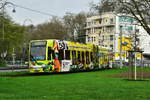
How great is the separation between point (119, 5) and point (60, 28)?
181 feet

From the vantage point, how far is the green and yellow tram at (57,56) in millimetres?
31891

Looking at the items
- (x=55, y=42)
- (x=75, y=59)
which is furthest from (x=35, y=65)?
(x=75, y=59)

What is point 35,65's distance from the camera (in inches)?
1256

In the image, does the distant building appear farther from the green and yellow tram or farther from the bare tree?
the green and yellow tram

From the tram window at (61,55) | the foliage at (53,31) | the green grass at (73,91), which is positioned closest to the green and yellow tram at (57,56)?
the tram window at (61,55)

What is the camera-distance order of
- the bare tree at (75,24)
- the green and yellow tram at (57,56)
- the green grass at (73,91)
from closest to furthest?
the green grass at (73,91), the green and yellow tram at (57,56), the bare tree at (75,24)

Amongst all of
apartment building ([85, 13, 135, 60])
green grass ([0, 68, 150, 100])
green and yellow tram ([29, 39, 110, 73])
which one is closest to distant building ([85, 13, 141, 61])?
apartment building ([85, 13, 135, 60])

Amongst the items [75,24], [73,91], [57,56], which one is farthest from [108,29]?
[73,91]

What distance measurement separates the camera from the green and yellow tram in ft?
105

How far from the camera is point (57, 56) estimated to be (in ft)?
107

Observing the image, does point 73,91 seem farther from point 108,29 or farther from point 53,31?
point 108,29

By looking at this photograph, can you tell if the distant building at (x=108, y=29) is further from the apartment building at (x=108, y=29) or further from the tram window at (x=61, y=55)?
the tram window at (x=61, y=55)

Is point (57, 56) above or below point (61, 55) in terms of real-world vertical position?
below

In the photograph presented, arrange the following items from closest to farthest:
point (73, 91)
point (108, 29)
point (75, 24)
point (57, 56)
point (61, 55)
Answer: point (73, 91)
point (57, 56)
point (61, 55)
point (75, 24)
point (108, 29)
